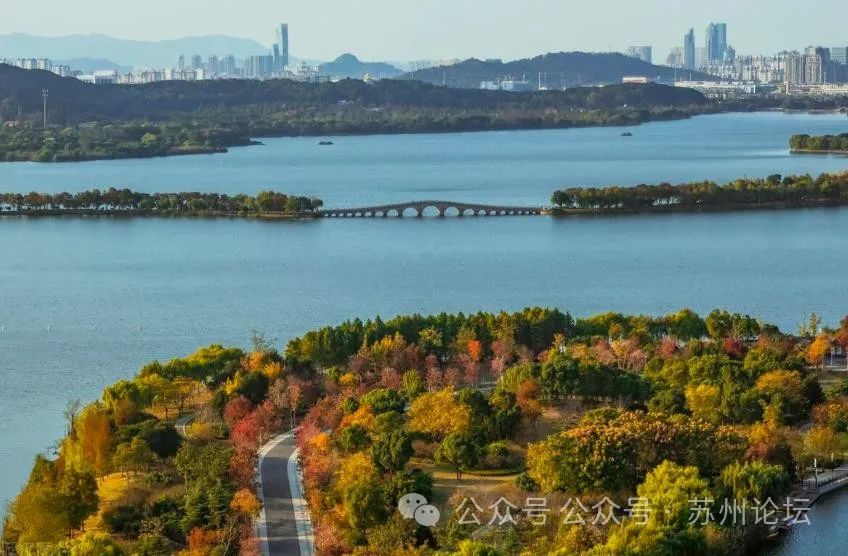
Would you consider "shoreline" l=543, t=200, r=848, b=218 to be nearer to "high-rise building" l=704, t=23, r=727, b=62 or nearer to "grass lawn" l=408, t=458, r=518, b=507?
"grass lawn" l=408, t=458, r=518, b=507

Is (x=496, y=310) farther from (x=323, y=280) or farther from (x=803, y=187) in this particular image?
(x=803, y=187)

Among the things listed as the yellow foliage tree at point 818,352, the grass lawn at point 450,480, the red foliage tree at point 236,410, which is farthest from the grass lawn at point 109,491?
the yellow foliage tree at point 818,352

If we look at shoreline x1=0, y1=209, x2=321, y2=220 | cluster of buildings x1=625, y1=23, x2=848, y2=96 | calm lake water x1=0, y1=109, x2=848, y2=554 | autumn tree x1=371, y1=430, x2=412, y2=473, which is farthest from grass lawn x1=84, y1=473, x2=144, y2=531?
cluster of buildings x1=625, y1=23, x2=848, y2=96

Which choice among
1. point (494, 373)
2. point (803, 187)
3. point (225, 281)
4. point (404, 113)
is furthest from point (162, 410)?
point (404, 113)

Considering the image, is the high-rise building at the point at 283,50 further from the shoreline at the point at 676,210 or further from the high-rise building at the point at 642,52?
the shoreline at the point at 676,210

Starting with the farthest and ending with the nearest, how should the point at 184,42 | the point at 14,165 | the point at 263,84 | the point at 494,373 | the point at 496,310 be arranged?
the point at 184,42 → the point at 263,84 → the point at 14,165 → the point at 496,310 → the point at 494,373

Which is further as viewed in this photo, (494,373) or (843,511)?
(494,373)
